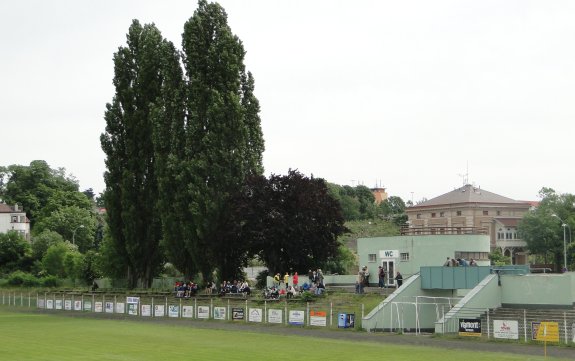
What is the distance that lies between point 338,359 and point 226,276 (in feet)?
112

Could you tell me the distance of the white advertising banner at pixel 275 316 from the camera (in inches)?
1865

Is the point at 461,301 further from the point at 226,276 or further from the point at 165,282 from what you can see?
the point at 165,282

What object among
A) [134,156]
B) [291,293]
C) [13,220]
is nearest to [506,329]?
[291,293]

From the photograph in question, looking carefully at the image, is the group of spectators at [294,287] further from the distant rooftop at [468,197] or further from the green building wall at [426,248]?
the distant rooftop at [468,197]

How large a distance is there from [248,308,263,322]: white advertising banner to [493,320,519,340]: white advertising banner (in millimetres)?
15734

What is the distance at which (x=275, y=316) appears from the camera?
47719mm

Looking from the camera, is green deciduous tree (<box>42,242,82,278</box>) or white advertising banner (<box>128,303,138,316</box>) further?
green deciduous tree (<box>42,242,82,278</box>)

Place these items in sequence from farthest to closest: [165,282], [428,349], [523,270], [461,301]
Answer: [165,282] → [523,270] → [461,301] → [428,349]

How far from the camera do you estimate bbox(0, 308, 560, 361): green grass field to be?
100ft

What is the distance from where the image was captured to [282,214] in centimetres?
6081

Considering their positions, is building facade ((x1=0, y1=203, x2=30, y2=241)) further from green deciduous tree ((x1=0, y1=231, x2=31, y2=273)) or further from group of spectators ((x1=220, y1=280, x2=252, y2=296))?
group of spectators ((x1=220, y1=280, x2=252, y2=296))

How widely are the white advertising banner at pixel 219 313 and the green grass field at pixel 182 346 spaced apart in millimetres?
4369

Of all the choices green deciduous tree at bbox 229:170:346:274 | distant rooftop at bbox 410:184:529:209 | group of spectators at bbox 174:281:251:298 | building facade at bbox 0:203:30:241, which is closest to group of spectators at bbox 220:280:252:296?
Result: group of spectators at bbox 174:281:251:298

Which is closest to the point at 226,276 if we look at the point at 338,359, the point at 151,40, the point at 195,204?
the point at 195,204
